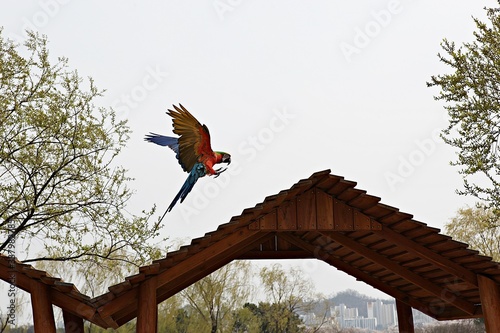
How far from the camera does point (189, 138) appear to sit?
8.36 meters

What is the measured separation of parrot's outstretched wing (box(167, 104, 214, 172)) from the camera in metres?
7.91

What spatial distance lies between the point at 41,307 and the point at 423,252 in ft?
12.2

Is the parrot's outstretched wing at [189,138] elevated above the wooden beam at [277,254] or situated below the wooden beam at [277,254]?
above

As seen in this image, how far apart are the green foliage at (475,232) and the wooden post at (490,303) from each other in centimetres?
1869

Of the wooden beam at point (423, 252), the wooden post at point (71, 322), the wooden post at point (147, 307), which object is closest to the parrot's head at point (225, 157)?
the wooden post at point (71, 322)

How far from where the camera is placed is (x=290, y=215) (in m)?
5.62

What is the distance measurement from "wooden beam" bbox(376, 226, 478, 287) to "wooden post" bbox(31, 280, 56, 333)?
3.25 meters

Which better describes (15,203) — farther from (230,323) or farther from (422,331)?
(422,331)

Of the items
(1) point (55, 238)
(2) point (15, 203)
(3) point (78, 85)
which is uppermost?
(3) point (78, 85)

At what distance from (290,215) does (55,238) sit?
7758 millimetres

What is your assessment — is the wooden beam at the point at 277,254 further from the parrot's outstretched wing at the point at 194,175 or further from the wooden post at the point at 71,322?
the wooden post at the point at 71,322

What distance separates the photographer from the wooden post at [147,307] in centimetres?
526

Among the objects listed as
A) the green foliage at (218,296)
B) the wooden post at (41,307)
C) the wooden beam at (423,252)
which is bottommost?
the wooden post at (41,307)

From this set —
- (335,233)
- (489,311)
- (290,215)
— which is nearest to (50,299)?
(290,215)
